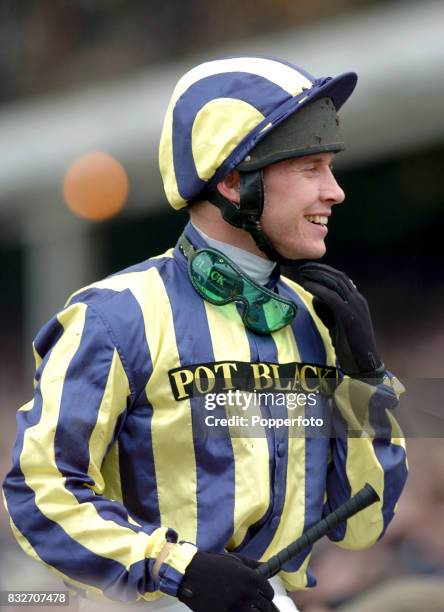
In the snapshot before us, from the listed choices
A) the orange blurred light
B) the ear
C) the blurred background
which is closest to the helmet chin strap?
the ear

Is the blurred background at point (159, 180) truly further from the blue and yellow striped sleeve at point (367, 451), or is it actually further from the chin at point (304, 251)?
the chin at point (304, 251)

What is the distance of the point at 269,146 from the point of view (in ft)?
8.70

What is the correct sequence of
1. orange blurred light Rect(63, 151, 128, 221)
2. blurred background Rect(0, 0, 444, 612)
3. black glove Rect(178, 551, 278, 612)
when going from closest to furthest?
black glove Rect(178, 551, 278, 612) → blurred background Rect(0, 0, 444, 612) → orange blurred light Rect(63, 151, 128, 221)

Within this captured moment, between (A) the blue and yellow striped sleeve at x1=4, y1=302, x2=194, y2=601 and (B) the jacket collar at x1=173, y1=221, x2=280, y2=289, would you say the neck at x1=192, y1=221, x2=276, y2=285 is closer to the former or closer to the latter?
(B) the jacket collar at x1=173, y1=221, x2=280, y2=289

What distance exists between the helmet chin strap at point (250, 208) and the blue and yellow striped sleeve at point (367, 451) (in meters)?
0.33

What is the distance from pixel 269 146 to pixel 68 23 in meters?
3.73

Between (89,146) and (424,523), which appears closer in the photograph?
(424,523)

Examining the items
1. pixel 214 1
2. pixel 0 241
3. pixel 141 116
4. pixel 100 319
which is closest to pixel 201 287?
pixel 100 319

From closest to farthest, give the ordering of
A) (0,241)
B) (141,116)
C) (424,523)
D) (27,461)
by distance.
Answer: (27,461) → (424,523) → (141,116) → (0,241)

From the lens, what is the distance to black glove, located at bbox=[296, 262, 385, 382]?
268cm

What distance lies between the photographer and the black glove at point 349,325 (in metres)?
2.68

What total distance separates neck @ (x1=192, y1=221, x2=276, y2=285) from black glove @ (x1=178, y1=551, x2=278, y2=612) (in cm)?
66

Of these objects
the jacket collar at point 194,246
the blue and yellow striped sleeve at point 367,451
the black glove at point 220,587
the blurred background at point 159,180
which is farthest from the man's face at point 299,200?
the blurred background at point 159,180

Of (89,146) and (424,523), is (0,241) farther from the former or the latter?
(424,523)
